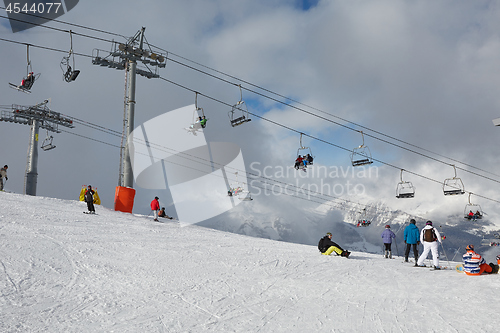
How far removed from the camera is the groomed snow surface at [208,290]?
5.98 metres

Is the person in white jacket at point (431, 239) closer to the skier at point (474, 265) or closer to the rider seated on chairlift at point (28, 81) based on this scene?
the skier at point (474, 265)

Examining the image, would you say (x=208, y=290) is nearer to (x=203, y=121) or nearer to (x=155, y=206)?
(x=155, y=206)

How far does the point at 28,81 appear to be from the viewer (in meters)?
18.8

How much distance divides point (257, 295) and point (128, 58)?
22.1 metres

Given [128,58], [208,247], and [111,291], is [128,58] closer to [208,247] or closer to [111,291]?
[208,247]

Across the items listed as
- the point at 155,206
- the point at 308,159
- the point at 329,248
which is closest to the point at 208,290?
the point at 329,248

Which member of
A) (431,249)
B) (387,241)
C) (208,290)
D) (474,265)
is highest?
(431,249)

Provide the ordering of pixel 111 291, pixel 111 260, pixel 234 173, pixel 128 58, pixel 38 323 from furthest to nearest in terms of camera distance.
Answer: pixel 234 173, pixel 128 58, pixel 111 260, pixel 111 291, pixel 38 323

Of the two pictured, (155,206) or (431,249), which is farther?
(155,206)

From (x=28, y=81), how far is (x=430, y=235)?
1910cm

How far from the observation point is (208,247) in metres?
12.6

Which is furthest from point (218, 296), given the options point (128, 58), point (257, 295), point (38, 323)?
point (128, 58)

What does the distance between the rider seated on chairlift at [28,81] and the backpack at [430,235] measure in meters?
18.7

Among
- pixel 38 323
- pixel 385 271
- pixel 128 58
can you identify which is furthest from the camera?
pixel 128 58
